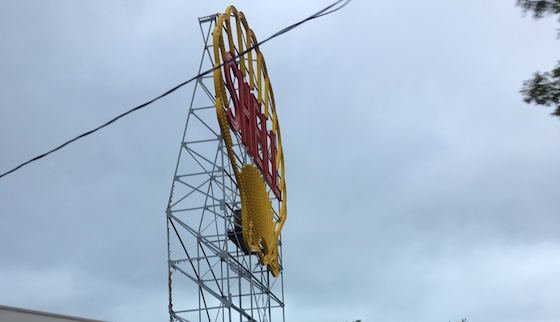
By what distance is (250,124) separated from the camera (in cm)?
2753

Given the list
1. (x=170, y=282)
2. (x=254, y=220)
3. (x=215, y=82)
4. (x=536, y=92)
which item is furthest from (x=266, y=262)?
(x=536, y=92)

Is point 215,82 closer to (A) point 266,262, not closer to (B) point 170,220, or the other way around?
(B) point 170,220

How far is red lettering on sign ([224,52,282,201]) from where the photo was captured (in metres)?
24.9

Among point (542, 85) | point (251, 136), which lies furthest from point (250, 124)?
point (542, 85)

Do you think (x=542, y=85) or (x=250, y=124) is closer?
(x=542, y=85)

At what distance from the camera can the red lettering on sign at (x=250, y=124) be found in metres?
24.9

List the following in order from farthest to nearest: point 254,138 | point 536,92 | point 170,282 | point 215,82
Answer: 1. point 254,138
2. point 170,282
3. point 215,82
4. point 536,92

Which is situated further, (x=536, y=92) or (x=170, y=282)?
(x=170, y=282)

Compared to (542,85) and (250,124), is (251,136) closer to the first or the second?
(250,124)

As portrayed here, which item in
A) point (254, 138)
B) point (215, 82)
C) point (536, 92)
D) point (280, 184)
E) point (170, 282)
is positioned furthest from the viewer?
point (280, 184)

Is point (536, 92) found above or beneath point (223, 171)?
beneath

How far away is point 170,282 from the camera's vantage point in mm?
24562

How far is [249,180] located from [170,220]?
237 centimetres

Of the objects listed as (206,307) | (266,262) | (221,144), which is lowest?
(206,307)
